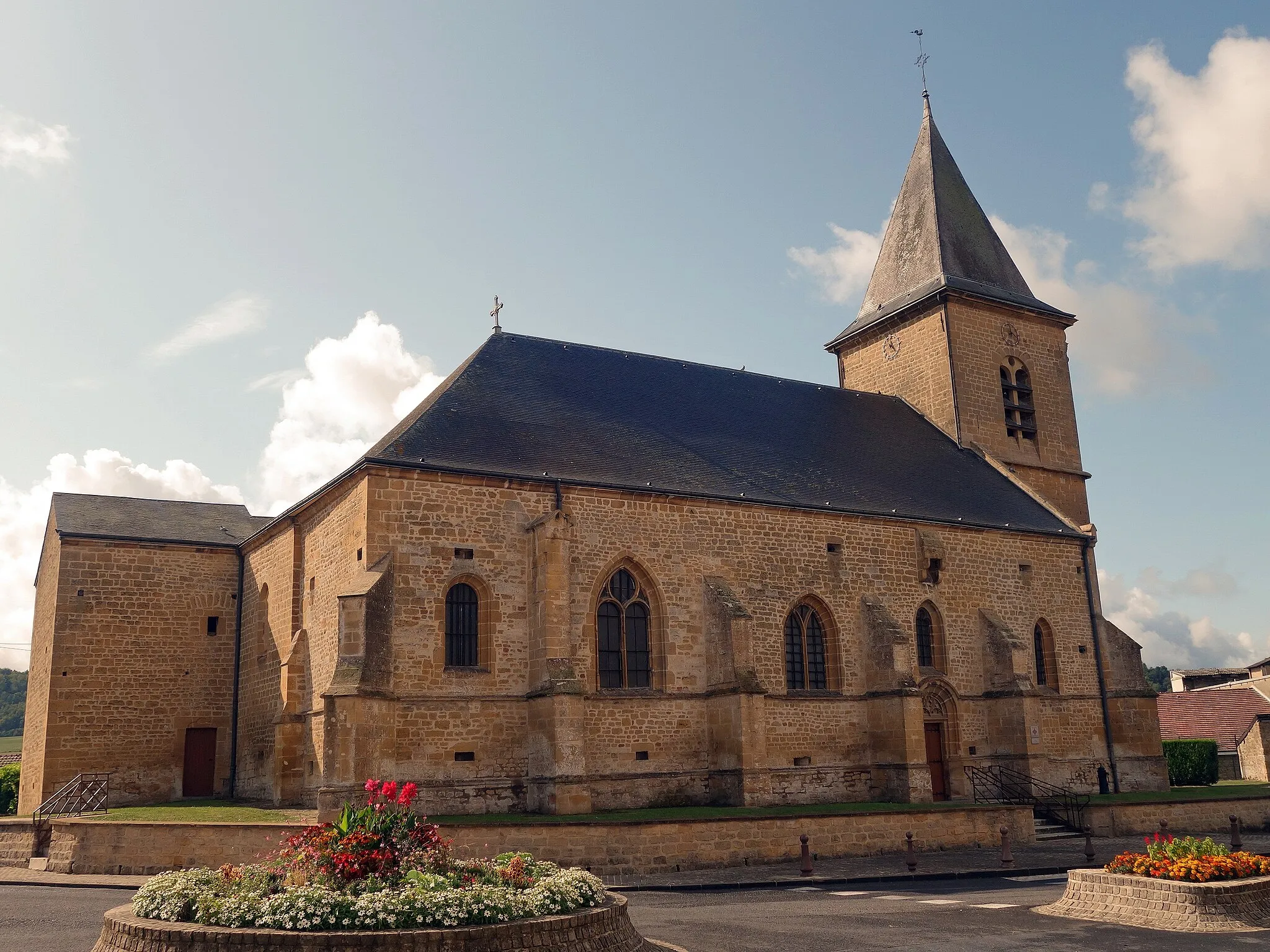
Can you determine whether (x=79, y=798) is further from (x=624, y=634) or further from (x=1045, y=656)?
(x=1045, y=656)

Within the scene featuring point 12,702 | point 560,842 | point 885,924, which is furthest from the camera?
point 12,702

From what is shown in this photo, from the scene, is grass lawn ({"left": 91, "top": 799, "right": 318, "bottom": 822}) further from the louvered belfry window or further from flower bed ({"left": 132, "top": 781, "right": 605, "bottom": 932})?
the louvered belfry window

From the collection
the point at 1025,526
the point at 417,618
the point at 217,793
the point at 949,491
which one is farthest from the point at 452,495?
the point at 1025,526

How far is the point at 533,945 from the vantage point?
29.7 feet

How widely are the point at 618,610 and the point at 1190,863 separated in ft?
38.4

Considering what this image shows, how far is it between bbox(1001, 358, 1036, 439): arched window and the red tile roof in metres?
15.3

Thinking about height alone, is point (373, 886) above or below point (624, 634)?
below

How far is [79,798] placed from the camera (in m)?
23.9

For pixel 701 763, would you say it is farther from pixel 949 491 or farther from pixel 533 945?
pixel 533 945

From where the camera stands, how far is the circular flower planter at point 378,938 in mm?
8656

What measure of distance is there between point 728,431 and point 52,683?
16826mm

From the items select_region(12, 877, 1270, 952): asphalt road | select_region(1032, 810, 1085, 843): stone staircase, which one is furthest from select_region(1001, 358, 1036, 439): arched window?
select_region(12, 877, 1270, 952): asphalt road

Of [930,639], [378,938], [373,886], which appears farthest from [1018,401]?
[378,938]

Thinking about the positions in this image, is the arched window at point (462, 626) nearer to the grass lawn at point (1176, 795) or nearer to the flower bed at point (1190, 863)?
the flower bed at point (1190, 863)
